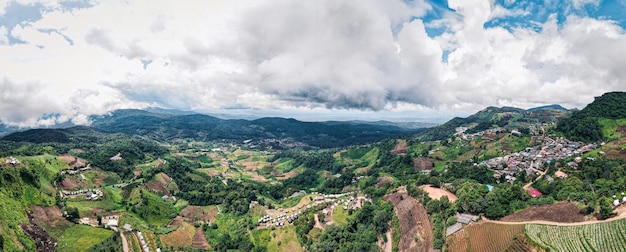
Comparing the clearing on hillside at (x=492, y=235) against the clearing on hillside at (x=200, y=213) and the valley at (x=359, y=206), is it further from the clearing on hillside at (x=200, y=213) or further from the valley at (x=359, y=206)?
the clearing on hillside at (x=200, y=213)

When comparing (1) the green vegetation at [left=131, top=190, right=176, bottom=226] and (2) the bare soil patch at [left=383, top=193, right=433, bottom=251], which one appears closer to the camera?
(2) the bare soil patch at [left=383, top=193, right=433, bottom=251]

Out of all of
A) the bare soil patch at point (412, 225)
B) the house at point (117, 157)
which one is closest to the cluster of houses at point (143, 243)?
the bare soil patch at point (412, 225)

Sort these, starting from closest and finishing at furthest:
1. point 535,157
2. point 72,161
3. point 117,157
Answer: point 535,157, point 72,161, point 117,157

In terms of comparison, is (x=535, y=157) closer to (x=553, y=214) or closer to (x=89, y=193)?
(x=553, y=214)

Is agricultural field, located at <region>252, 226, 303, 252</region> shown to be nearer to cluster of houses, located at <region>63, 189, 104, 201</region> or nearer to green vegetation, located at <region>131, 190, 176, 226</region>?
green vegetation, located at <region>131, 190, 176, 226</region>

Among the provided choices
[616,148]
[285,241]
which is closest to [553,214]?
[285,241]

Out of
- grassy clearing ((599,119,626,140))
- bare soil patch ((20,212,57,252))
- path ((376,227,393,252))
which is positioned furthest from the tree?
bare soil patch ((20,212,57,252))
